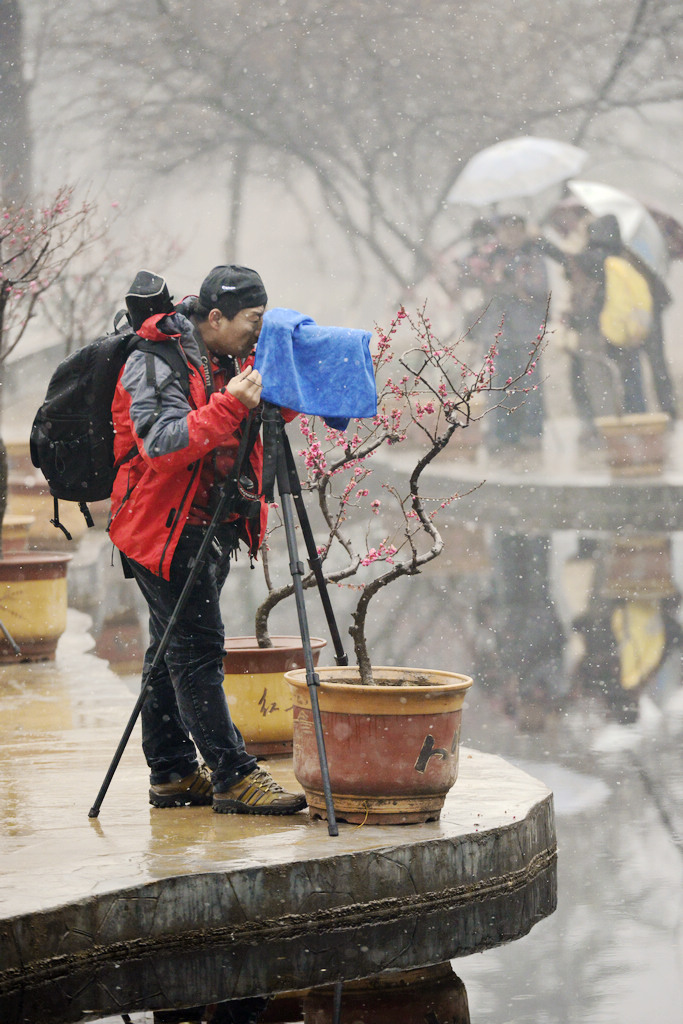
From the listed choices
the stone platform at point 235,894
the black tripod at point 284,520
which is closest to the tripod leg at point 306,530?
the black tripod at point 284,520

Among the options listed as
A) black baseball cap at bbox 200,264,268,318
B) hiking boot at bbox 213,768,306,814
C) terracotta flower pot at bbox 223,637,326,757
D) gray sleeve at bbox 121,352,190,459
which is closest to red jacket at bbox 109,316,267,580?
gray sleeve at bbox 121,352,190,459

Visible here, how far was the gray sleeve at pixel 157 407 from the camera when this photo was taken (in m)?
3.43

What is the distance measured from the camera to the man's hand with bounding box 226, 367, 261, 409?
3.42 metres

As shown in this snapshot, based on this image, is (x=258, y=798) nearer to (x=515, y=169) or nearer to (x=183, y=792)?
(x=183, y=792)

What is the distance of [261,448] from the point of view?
386 cm

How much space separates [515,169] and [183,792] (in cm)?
2637

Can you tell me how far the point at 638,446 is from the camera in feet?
73.2

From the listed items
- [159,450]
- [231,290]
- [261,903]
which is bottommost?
[261,903]

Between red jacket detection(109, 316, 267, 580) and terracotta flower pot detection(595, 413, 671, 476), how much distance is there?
18.6 m

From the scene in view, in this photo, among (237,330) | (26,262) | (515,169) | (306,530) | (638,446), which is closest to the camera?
(237,330)

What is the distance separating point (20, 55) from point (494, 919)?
25.2 metres

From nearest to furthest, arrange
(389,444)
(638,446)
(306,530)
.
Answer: (306,530) → (389,444) → (638,446)

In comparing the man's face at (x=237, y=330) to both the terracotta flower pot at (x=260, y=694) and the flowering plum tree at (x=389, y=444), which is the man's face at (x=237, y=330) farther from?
the terracotta flower pot at (x=260, y=694)

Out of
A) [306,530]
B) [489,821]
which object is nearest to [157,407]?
[306,530]
